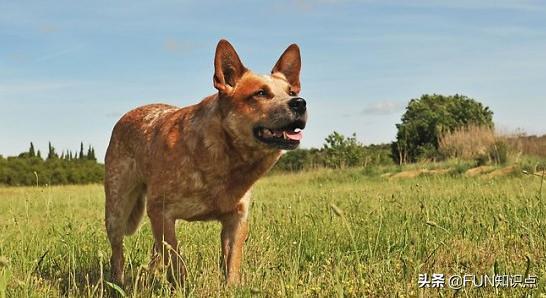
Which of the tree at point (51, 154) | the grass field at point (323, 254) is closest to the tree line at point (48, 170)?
the tree at point (51, 154)

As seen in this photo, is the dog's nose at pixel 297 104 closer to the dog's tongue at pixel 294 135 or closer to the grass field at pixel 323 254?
the dog's tongue at pixel 294 135

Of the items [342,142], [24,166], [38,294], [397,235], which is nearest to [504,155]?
[342,142]

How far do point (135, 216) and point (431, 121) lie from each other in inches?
1209

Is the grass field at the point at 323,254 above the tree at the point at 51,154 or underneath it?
underneath

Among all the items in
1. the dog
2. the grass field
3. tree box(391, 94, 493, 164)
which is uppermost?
tree box(391, 94, 493, 164)

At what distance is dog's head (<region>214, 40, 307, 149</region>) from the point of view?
462cm

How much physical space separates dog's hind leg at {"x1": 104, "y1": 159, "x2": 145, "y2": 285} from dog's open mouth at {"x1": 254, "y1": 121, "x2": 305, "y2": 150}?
6.11 feet

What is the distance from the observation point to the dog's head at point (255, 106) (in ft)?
15.2

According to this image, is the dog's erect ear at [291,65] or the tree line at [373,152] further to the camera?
the tree line at [373,152]

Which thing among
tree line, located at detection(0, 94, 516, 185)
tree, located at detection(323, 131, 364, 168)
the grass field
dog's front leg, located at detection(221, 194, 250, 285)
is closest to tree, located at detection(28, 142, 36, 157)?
tree line, located at detection(0, 94, 516, 185)

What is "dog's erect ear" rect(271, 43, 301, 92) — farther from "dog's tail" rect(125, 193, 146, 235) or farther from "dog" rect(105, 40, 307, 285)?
"dog's tail" rect(125, 193, 146, 235)

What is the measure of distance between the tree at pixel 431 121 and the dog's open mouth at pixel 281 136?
88.0 ft

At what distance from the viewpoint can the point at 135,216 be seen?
634 centimetres

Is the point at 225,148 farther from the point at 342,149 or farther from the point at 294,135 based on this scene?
the point at 342,149
